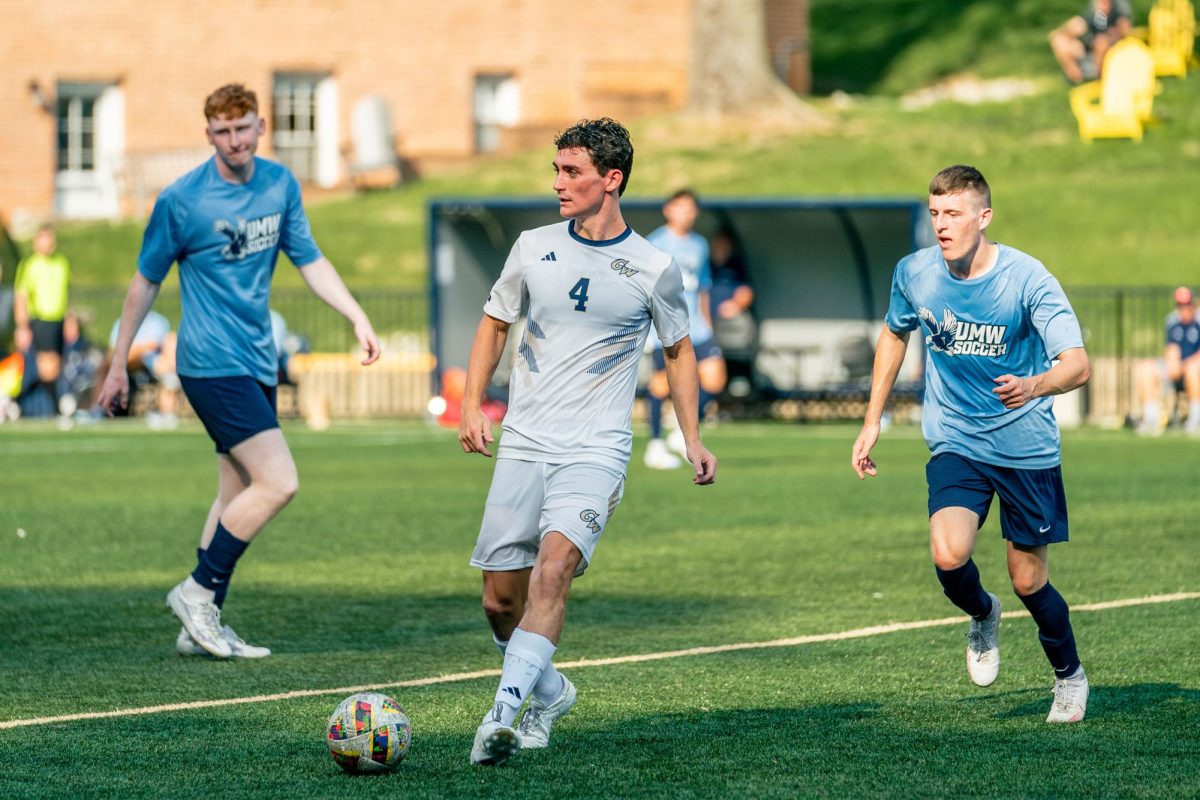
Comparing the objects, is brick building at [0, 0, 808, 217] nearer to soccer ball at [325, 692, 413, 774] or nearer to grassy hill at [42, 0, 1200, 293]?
grassy hill at [42, 0, 1200, 293]

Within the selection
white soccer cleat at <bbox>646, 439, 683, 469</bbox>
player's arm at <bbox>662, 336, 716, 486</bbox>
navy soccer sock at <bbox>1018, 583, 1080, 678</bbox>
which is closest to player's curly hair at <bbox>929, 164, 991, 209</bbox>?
player's arm at <bbox>662, 336, 716, 486</bbox>

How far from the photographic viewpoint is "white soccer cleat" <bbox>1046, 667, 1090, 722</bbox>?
22.3 feet

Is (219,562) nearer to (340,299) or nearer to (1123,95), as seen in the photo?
(340,299)

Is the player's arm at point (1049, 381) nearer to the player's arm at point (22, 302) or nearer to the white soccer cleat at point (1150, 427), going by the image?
the white soccer cleat at point (1150, 427)

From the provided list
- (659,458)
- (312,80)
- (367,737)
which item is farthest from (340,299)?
(312,80)

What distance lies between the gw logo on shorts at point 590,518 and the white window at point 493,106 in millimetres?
37733

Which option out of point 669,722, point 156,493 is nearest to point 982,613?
point 669,722

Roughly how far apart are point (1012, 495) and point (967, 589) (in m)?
0.37

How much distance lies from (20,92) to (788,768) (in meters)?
37.0

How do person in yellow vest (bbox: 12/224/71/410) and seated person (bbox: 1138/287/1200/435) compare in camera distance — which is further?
person in yellow vest (bbox: 12/224/71/410)

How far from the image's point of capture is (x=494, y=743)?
5.84m

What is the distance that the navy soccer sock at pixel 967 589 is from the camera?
22.6 feet

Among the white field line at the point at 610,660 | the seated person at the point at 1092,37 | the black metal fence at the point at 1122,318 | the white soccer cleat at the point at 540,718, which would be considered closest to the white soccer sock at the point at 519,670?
the white soccer cleat at the point at 540,718

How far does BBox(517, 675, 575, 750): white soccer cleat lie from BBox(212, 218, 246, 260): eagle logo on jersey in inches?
109
